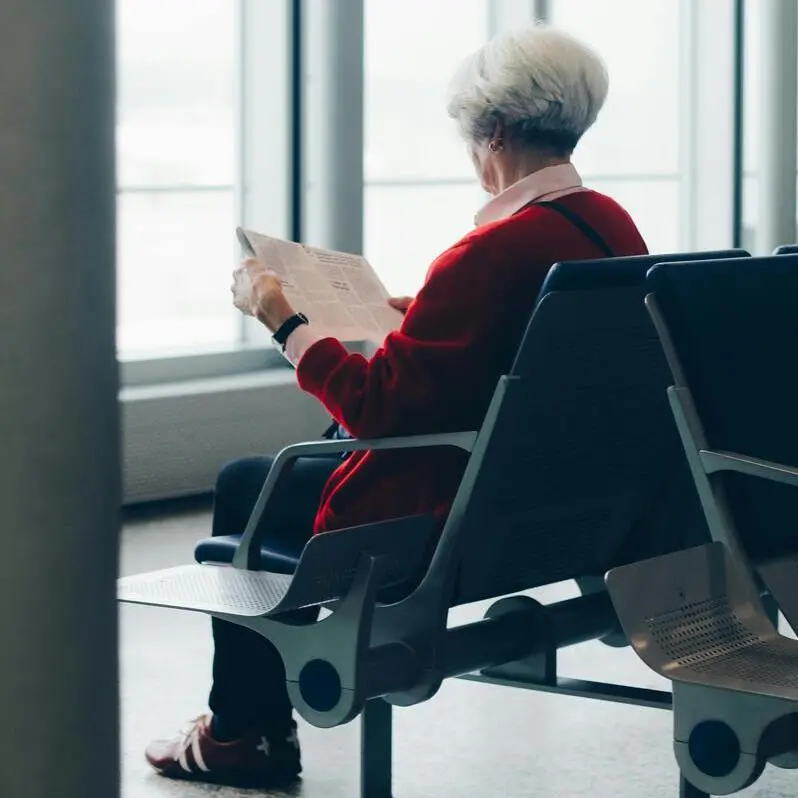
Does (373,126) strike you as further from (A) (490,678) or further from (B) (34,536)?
(B) (34,536)

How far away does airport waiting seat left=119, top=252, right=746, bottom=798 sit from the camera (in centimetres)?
225

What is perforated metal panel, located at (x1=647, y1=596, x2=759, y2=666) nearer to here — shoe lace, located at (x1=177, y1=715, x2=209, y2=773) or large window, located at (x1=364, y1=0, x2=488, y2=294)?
shoe lace, located at (x1=177, y1=715, x2=209, y2=773)

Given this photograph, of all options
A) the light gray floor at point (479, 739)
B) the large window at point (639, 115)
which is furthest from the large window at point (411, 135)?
the light gray floor at point (479, 739)

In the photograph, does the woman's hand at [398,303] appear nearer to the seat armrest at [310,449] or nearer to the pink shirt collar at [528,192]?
the pink shirt collar at [528,192]

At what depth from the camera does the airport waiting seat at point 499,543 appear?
2246 mm

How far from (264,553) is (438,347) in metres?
0.49

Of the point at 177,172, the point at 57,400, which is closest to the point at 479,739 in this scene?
the point at 57,400

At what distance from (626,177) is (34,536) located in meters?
8.50

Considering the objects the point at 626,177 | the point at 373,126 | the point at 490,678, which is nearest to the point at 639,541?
the point at 490,678

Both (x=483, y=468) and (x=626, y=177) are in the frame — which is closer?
(x=483, y=468)

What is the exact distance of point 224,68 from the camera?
6883 mm

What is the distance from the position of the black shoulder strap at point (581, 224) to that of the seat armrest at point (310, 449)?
1.22 feet

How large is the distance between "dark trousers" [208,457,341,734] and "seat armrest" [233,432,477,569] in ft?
0.38

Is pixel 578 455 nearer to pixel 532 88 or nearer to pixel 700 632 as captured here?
pixel 700 632
